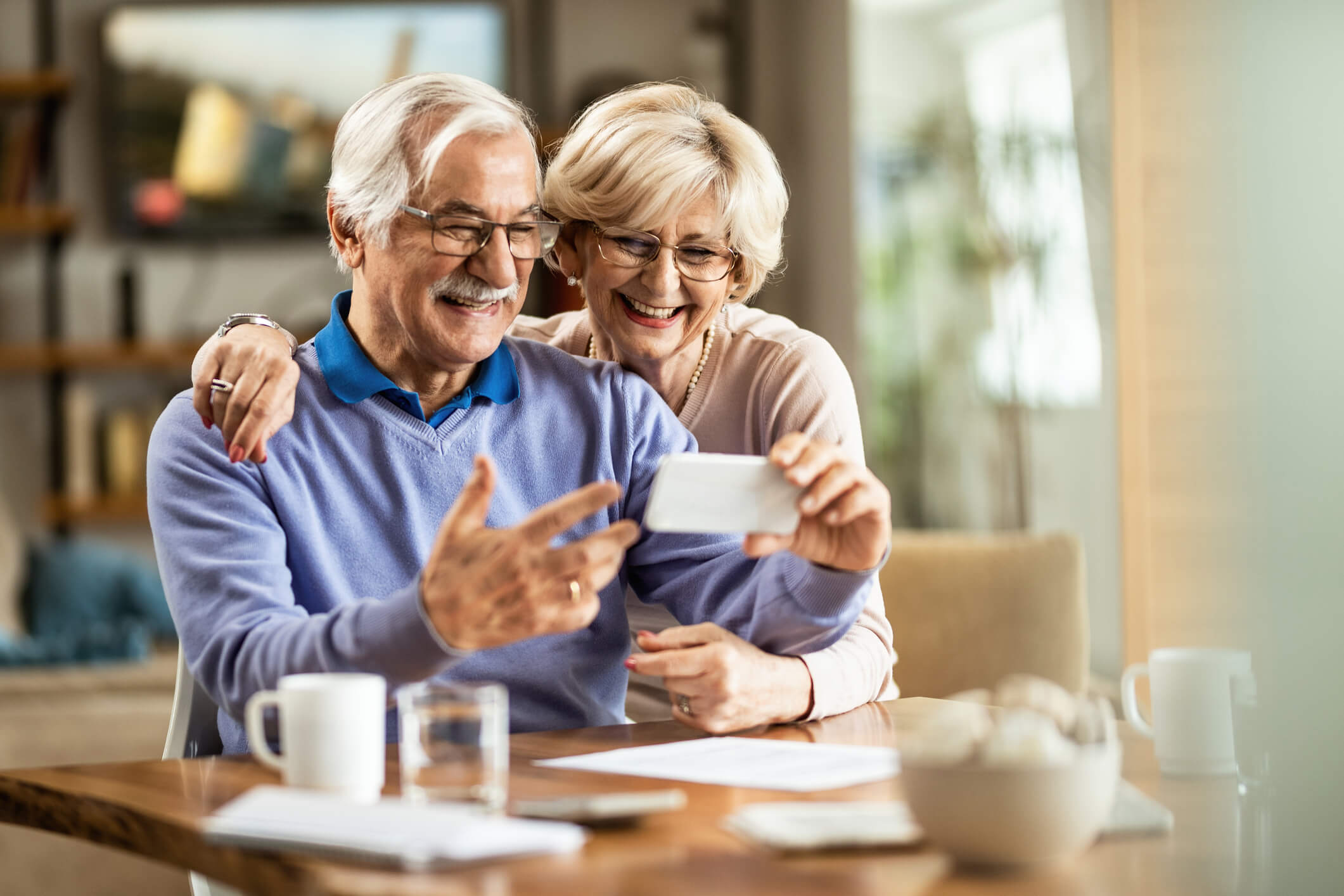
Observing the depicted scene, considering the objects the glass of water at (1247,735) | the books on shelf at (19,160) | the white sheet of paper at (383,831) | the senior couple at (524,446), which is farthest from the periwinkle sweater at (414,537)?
the books on shelf at (19,160)

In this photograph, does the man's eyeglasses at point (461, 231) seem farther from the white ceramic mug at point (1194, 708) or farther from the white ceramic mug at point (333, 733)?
the white ceramic mug at point (1194, 708)

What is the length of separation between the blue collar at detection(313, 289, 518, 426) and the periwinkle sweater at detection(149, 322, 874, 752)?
1 cm

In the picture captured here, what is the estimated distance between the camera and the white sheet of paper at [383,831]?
84cm

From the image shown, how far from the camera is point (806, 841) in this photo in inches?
34.3

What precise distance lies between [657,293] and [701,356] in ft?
0.56

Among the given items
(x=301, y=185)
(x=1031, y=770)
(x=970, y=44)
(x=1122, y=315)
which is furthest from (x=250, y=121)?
(x=1031, y=770)

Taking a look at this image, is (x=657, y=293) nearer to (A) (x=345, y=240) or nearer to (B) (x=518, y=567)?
(A) (x=345, y=240)

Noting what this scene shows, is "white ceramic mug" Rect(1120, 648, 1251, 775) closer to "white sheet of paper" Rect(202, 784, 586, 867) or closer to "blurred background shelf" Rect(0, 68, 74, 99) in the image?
"white sheet of paper" Rect(202, 784, 586, 867)

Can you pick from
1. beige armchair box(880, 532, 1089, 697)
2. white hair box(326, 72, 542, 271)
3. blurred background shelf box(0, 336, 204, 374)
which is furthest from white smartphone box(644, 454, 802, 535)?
blurred background shelf box(0, 336, 204, 374)

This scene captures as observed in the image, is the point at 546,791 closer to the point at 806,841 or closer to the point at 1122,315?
the point at 806,841

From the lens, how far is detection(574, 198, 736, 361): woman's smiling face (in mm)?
1678

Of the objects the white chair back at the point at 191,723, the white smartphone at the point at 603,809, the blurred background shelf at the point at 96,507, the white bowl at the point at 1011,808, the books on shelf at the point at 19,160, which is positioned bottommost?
the blurred background shelf at the point at 96,507

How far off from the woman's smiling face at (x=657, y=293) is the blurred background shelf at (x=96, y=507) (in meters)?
3.98

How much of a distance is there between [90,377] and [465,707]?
5074 millimetres
